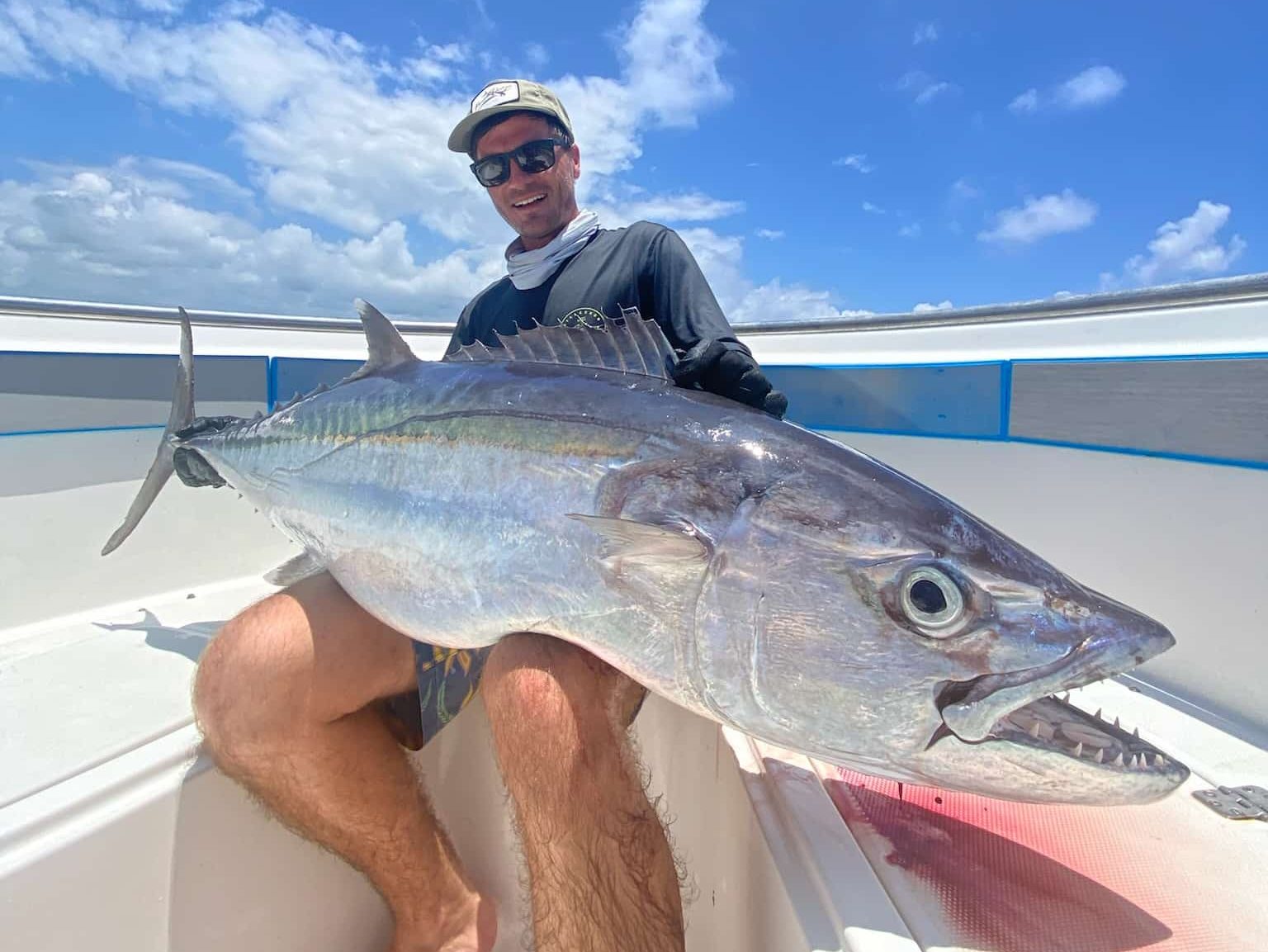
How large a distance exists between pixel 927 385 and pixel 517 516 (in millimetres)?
2384

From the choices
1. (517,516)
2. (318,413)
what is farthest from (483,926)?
(318,413)

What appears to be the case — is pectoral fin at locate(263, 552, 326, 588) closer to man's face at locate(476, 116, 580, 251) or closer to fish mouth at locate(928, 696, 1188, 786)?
man's face at locate(476, 116, 580, 251)

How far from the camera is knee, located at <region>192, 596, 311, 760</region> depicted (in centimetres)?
163

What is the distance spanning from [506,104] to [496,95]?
0.08 metres

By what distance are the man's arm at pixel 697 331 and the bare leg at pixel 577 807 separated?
66 centimetres

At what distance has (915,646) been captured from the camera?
41.7 inches

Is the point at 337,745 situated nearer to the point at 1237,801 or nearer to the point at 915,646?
the point at 915,646

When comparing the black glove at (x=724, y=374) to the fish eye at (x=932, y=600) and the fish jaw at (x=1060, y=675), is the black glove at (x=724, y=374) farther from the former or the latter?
the fish jaw at (x=1060, y=675)

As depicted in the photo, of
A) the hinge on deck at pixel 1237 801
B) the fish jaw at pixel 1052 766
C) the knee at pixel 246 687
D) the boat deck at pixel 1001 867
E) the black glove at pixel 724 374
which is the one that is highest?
the black glove at pixel 724 374

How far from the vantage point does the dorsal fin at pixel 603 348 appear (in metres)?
1.64

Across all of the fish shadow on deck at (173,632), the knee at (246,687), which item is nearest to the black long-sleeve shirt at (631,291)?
the knee at (246,687)

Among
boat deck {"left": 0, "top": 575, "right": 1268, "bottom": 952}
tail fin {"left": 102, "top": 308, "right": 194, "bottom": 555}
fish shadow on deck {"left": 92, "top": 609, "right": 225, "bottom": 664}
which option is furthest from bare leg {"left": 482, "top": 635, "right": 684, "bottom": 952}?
tail fin {"left": 102, "top": 308, "right": 194, "bottom": 555}

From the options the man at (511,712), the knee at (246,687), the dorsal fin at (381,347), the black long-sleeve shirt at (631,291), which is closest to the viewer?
the man at (511,712)

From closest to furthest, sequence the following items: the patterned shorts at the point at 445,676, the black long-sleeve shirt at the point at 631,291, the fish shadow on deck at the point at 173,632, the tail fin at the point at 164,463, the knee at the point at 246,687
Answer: the knee at the point at 246,687 → the patterned shorts at the point at 445,676 → the black long-sleeve shirt at the point at 631,291 → the fish shadow on deck at the point at 173,632 → the tail fin at the point at 164,463
